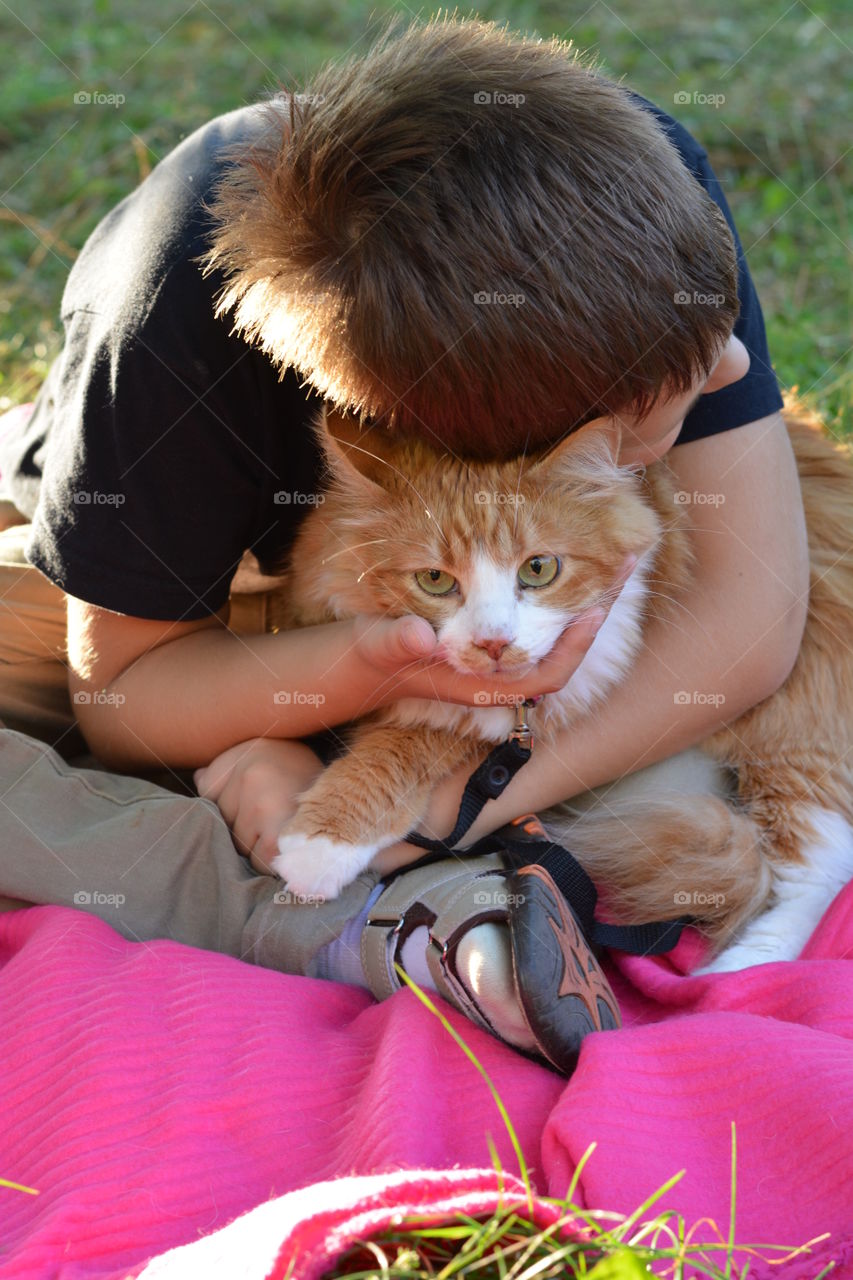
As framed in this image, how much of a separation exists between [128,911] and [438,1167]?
772 mm

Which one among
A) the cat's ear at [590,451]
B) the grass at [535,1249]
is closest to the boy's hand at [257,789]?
the cat's ear at [590,451]

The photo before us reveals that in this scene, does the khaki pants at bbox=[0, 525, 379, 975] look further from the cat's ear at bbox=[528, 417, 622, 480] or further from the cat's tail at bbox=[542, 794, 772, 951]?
the cat's ear at bbox=[528, 417, 622, 480]

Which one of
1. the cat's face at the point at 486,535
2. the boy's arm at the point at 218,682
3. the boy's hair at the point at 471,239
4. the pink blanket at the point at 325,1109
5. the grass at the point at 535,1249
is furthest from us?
the boy's arm at the point at 218,682

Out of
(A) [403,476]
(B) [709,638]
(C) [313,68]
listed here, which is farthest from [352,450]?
(C) [313,68]

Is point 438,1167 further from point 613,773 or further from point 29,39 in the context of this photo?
point 29,39

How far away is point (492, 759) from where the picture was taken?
6.23 feet

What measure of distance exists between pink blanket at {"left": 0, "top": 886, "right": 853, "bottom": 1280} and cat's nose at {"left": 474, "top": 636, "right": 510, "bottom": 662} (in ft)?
1.68

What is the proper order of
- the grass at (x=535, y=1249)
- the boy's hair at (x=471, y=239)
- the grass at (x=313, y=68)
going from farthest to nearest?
the grass at (x=313, y=68) < the boy's hair at (x=471, y=239) < the grass at (x=535, y=1249)

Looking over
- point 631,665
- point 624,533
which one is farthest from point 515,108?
point 631,665

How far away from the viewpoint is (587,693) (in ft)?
6.49

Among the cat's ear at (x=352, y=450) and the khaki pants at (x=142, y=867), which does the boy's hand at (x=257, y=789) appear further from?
the cat's ear at (x=352, y=450)

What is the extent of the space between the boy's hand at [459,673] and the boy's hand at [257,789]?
0.88 ft

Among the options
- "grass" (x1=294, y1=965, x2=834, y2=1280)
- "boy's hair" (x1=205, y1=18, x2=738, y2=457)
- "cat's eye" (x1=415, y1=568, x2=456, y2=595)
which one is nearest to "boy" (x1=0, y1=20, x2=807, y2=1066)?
"boy's hair" (x1=205, y1=18, x2=738, y2=457)

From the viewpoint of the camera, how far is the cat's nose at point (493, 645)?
169cm
